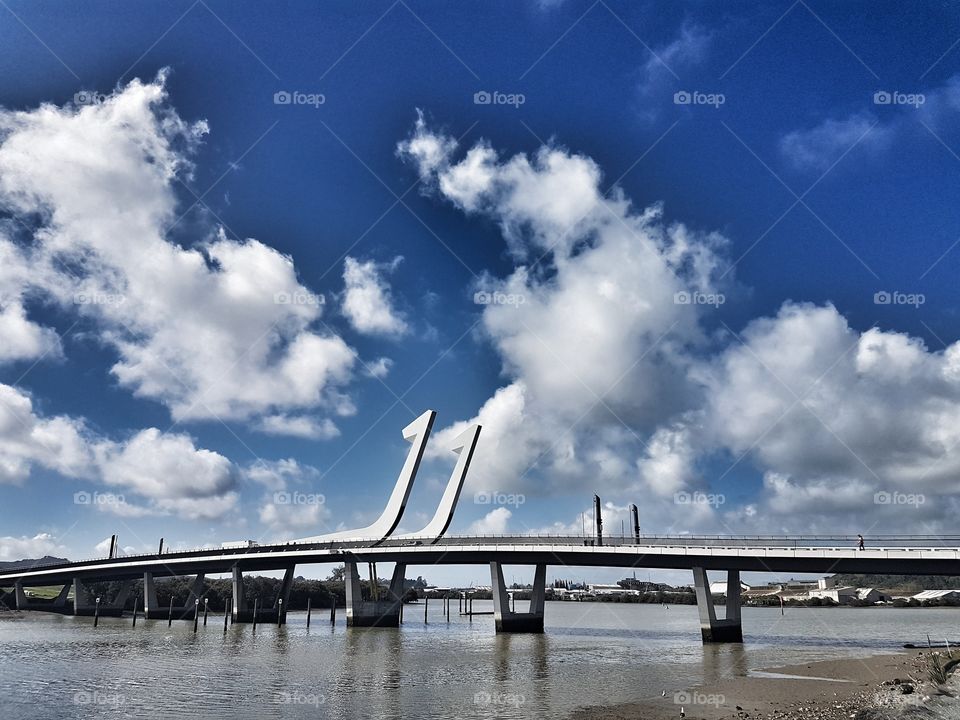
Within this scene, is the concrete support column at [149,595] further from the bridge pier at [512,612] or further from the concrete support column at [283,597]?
the bridge pier at [512,612]

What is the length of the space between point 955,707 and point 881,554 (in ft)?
70.9

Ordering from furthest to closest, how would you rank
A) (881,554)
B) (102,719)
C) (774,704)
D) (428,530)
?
(428,530)
(881,554)
(774,704)
(102,719)

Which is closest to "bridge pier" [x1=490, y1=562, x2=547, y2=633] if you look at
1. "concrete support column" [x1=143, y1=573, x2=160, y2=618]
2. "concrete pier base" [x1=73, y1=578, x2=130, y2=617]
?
"concrete support column" [x1=143, y1=573, x2=160, y2=618]

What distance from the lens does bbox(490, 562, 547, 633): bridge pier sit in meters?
58.4

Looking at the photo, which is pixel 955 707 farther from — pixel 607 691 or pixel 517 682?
pixel 517 682

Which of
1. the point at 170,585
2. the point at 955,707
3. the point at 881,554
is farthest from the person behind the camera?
the point at 170,585

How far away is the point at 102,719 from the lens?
2144 cm

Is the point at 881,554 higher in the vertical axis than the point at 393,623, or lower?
higher

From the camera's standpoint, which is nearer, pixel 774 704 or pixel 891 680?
pixel 774 704

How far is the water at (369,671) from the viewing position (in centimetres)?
2372

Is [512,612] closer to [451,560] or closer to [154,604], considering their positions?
[451,560]

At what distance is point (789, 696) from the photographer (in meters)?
24.7

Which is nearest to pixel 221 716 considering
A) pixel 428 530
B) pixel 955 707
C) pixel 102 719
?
pixel 102 719

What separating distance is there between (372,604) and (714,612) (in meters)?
34.4
